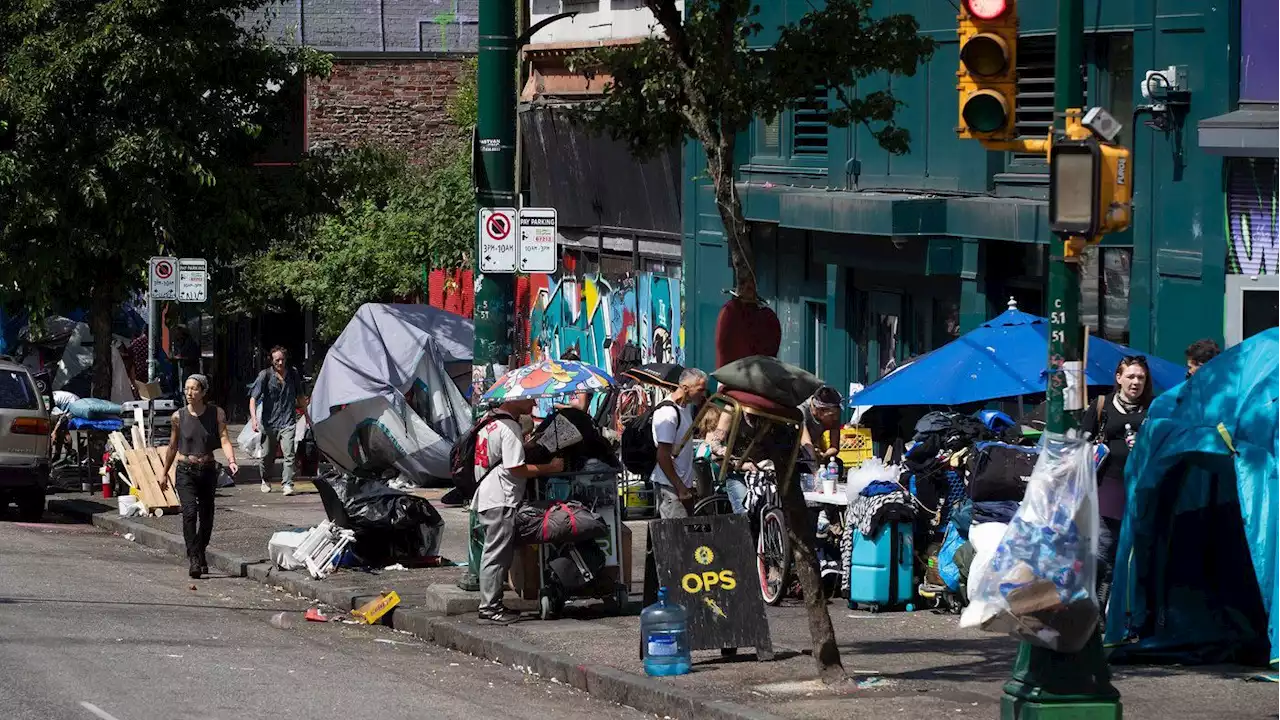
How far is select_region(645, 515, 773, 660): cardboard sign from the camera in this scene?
→ 11.5 meters

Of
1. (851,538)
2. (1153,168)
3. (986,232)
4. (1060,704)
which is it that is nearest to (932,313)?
(986,232)

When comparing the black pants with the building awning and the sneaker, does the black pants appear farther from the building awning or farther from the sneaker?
the building awning

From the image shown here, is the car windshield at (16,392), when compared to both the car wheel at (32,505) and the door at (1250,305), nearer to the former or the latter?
the car wheel at (32,505)

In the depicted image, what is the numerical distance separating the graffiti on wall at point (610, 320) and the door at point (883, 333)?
3.85m

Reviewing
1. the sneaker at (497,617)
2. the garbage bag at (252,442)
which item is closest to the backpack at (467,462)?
the sneaker at (497,617)

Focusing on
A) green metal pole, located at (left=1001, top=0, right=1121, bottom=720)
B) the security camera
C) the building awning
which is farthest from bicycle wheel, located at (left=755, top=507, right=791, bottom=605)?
the security camera

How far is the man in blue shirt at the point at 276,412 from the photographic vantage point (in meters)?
23.5

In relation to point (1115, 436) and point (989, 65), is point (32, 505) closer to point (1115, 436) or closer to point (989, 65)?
point (1115, 436)

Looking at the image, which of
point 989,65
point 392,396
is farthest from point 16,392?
point 989,65

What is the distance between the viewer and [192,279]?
23.5m

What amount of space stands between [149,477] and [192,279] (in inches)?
116

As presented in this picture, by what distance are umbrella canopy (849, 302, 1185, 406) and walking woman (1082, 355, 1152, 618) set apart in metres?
1.19

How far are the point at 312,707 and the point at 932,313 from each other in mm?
10646

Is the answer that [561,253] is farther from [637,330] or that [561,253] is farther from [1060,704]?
[1060,704]
